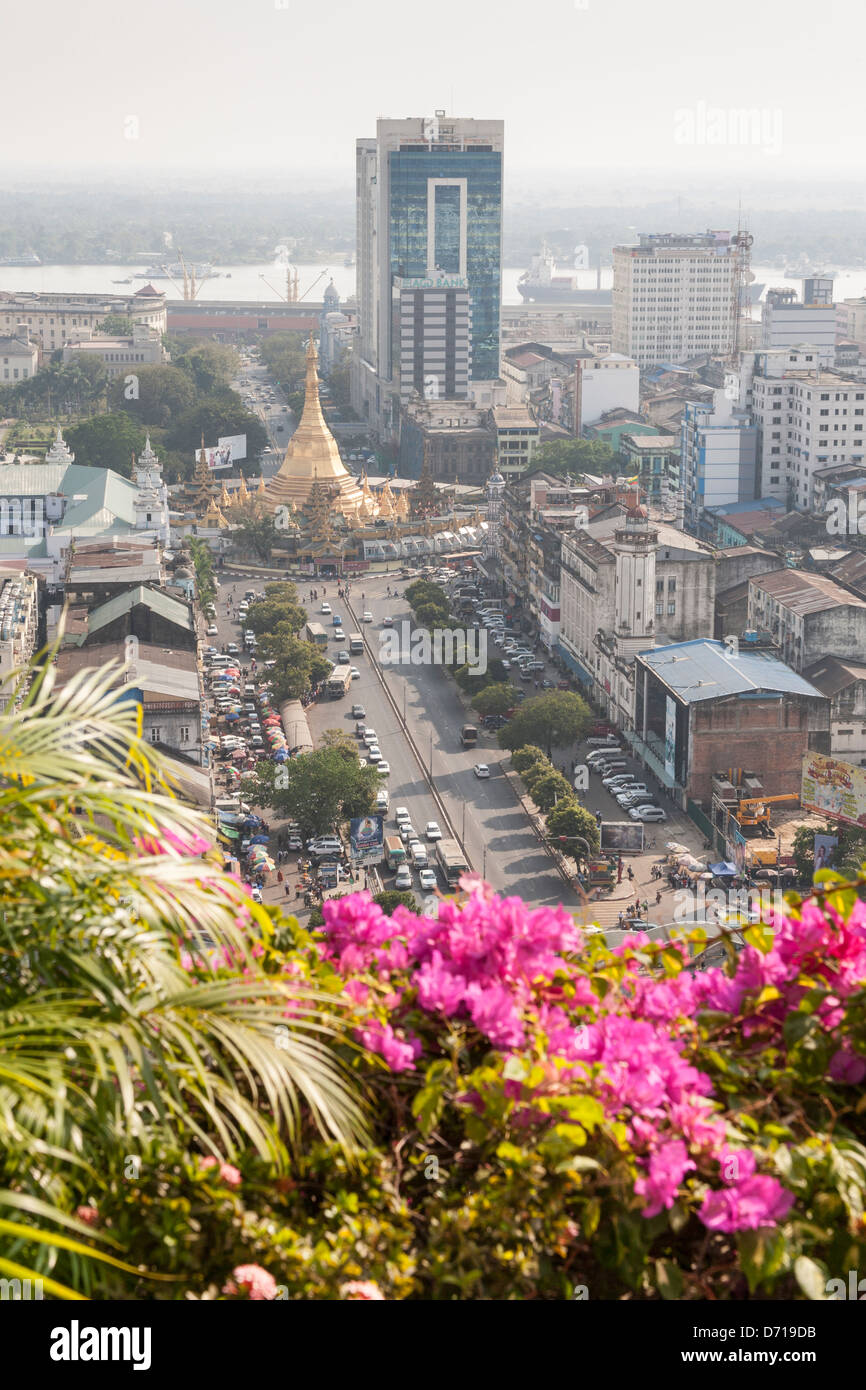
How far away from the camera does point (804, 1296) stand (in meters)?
2.53

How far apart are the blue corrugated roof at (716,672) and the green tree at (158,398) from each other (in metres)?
26.1

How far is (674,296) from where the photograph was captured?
5322 cm

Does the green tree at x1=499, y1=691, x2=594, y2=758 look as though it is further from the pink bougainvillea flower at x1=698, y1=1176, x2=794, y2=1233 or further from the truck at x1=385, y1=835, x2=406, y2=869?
the pink bougainvillea flower at x1=698, y1=1176, x2=794, y2=1233

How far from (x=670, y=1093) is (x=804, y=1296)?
0.33 m

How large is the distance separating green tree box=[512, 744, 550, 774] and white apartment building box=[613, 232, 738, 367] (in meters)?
35.2

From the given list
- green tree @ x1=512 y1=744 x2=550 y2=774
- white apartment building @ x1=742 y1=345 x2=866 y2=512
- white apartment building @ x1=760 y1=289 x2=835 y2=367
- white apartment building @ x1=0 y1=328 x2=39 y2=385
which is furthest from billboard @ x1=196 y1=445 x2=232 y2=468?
green tree @ x1=512 y1=744 x2=550 y2=774

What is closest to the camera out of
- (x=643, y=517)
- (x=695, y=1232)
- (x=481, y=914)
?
(x=695, y=1232)

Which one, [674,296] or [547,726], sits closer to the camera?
[547,726]

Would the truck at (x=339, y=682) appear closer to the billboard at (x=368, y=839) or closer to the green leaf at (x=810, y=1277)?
the billboard at (x=368, y=839)

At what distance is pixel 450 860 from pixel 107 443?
2279cm

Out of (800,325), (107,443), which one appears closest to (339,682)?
(107,443)

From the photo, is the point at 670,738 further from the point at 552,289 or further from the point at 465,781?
the point at 552,289
